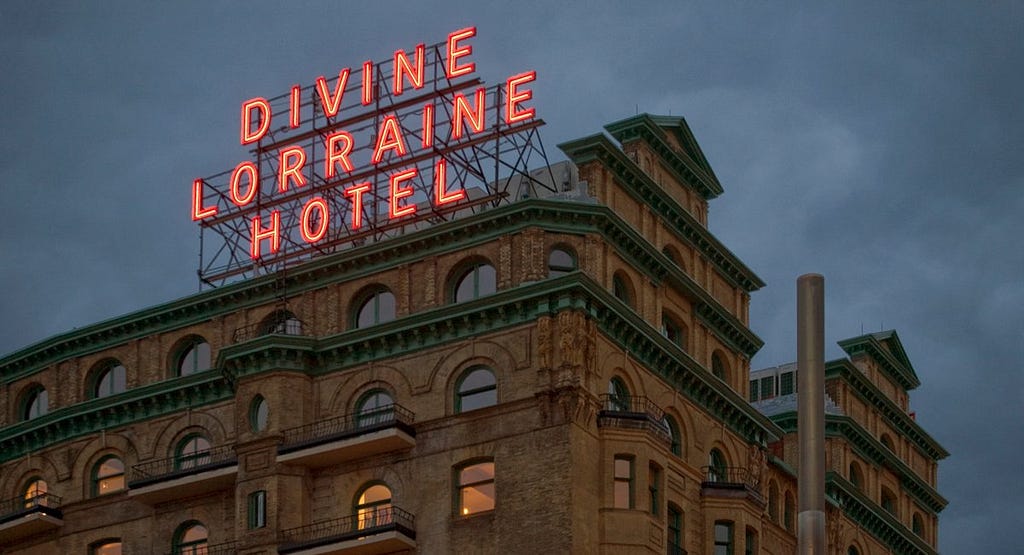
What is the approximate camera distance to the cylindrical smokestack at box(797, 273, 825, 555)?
21.6m

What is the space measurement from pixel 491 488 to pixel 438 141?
52.8 ft

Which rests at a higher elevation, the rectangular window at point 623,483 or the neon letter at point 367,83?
the neon letter at point 367,83

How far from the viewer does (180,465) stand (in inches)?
2958

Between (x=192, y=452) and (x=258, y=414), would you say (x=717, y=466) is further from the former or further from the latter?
(x=192, y=452)

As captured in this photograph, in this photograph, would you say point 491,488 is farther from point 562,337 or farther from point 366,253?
point 366,253

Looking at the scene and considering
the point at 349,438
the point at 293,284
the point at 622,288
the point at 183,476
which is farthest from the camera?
the point at 293,284

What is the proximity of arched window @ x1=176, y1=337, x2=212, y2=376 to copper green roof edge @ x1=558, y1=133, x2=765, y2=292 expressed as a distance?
58.4 feet

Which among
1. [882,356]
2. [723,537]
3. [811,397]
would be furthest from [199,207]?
[811,397]

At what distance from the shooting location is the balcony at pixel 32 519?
250ft

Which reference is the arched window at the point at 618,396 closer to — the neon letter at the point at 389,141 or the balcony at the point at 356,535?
the balcony at the point at 356,535

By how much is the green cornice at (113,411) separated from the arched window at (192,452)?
1.39 meters

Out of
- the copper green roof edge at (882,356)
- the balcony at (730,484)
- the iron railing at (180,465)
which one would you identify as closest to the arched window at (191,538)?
the iron railing at (180,465)

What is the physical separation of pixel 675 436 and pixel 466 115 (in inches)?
616

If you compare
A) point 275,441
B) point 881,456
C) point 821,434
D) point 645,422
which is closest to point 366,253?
point 275,441
